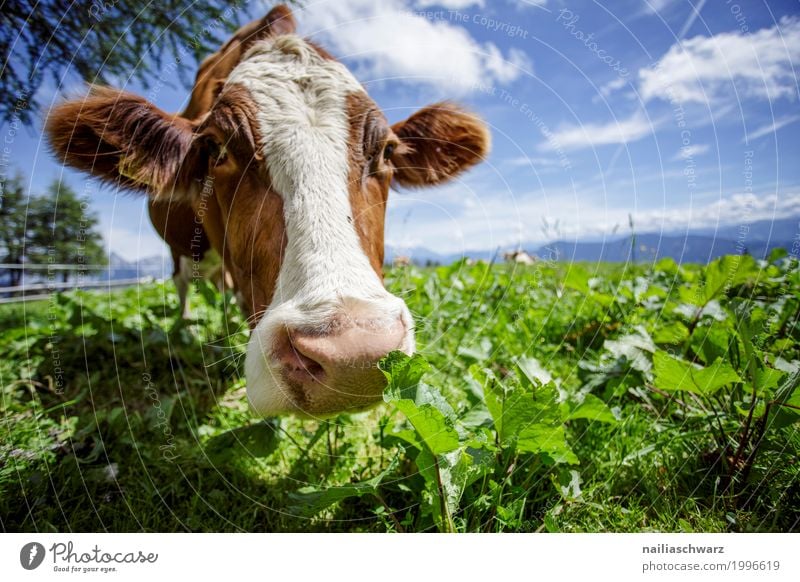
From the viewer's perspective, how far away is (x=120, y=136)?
2.30m

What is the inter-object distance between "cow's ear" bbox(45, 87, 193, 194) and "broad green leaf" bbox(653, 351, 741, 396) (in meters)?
2.34

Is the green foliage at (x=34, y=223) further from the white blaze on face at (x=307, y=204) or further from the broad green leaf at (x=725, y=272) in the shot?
the broad green leaf at (x=725, y=272)

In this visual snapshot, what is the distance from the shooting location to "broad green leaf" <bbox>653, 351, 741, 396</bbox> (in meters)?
1.53

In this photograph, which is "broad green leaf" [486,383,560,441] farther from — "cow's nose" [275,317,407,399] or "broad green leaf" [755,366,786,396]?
"broad green leaf" [755,366,786,396]

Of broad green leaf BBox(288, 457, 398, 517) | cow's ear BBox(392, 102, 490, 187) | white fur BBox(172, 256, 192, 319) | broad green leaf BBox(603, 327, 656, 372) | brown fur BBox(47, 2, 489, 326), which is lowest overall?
white fur BBox(172, 256, 192, 319)

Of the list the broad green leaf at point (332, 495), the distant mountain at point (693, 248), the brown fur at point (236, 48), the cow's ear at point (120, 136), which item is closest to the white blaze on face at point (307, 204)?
the broad green leaf at point (332, 495)

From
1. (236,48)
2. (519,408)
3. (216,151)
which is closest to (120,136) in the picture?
(216,151)

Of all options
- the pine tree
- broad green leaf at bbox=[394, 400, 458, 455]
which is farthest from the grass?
the pine tree

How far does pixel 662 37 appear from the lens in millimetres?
1968

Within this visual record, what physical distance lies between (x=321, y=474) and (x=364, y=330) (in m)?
0.87

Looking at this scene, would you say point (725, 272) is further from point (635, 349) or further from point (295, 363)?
point (295, 363)

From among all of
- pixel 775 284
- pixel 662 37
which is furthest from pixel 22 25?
pixel 775 284

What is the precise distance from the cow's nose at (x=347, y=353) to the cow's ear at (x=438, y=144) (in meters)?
1.81

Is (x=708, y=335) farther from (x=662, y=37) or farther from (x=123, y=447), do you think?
(x=123, y=447)
